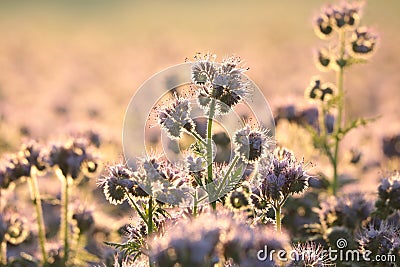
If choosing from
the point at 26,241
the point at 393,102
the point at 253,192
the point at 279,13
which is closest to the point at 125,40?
the point at 279,13

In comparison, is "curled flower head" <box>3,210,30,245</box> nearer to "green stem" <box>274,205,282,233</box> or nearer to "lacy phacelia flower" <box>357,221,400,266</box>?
"green stem" <box>274,205,282,233</box>

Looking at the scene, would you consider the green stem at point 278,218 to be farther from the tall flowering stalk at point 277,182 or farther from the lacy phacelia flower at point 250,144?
the lacy phacelia flower at point 250,144

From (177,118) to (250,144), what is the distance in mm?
582

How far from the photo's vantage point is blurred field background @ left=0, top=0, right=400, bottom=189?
1325 centimetres

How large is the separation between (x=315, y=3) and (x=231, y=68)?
4415cm

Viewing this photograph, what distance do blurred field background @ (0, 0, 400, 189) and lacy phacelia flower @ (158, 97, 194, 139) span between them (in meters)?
0.96

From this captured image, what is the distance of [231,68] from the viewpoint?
194 inches

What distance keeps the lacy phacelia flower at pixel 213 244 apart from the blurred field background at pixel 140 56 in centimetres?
213

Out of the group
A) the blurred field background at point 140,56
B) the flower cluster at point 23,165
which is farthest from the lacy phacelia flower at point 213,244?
the flower cluster at point 23,165

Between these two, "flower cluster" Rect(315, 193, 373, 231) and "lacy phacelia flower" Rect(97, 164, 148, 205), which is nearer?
"lacy phacelia flower" Rect(97, 164, 148, 205)

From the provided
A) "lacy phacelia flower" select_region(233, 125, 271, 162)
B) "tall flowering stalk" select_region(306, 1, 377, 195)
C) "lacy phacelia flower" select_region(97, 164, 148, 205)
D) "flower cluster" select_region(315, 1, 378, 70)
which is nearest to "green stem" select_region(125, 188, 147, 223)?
"lacy phacelia flower" select_region(97, 164, 148, 205)

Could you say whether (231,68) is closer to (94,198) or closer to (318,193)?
(318,193)

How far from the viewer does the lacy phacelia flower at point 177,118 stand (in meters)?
4.99

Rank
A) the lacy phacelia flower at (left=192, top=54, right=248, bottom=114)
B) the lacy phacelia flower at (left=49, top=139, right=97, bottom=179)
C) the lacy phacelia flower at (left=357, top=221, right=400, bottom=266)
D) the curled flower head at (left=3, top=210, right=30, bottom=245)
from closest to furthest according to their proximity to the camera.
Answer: the lacy phacelia flower at (left=192, top=54, right=248, bottom=114), the lacy phacelia flower at (left=357, top=221, right=400, bottom=266), the lacy phacelia flower at (left=49, top=139, right=97, bottom=179), the curled flower head at (left=3, top=210, right=30, bottom=245)
